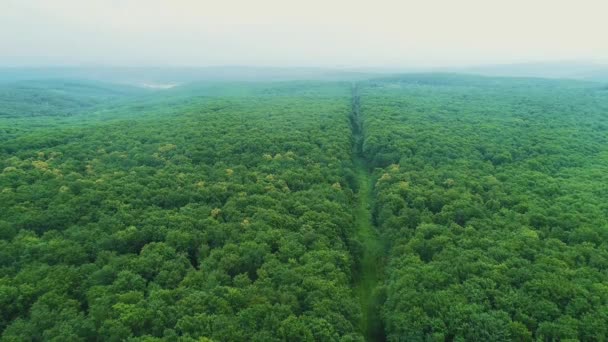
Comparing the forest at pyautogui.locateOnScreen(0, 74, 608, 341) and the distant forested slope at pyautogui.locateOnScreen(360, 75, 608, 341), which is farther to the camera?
the distant forested slope at pyautogui.locateOnScreen(360, 75, 608, 341)

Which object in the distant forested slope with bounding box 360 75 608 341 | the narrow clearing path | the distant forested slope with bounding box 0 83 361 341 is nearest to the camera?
the distant forested slope with bounding box 0 83 361 341

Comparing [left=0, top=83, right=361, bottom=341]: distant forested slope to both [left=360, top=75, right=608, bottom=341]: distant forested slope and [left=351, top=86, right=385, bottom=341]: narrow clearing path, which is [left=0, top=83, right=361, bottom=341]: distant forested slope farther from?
[left=360, top=75, right=608, bottom=341]: distant forested slope

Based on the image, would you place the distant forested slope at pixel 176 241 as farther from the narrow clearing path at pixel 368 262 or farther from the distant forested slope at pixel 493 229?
the distant forested slope at pixel 493 229

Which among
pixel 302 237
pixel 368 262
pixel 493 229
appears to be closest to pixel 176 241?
pixel 302 237

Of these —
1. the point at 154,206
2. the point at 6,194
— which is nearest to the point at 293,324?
the point at 154,206

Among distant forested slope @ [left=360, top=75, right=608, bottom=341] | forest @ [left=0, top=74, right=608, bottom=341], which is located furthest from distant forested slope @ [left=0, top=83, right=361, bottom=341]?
distant forested slope @ [left=360, top=75, right=608, bottom=341]
